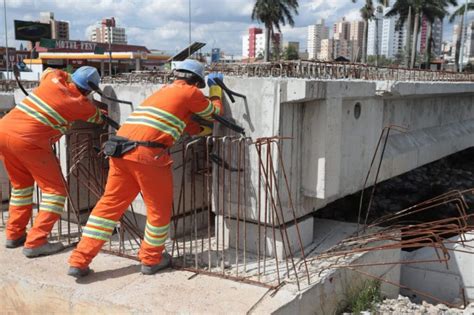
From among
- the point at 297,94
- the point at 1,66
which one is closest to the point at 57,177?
the point at 297,94

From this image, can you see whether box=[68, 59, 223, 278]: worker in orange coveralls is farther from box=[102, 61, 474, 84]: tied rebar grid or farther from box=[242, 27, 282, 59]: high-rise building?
box=[242, 27, 282, 59]: high-rise building

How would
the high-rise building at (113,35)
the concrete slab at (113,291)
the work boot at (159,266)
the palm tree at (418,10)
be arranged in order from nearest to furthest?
the concrete slab at (113,291) < the work boot at (159,266) < the palm tree at (418,10) < the high-rise building at (113,35)

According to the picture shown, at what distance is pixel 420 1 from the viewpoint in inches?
1986

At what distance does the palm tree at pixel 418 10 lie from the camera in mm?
50469

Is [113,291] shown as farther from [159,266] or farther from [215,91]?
[215,91]

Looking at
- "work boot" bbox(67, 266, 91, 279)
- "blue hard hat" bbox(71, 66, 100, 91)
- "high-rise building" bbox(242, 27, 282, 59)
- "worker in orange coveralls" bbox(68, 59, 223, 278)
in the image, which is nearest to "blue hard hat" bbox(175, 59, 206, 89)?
"worker in orange coveralls" bbox(68, 59, 223, 278)

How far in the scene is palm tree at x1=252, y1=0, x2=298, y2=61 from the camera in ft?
171

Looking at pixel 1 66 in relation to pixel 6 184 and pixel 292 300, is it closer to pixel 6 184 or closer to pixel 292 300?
pixel 6 184

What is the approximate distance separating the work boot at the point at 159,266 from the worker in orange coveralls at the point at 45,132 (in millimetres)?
1173

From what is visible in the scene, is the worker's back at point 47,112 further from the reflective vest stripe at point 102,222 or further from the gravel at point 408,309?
the gravel at point 408,309

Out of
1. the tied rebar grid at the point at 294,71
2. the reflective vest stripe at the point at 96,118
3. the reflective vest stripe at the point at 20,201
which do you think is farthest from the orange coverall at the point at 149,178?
the tied rebar grid at the point at 294,71

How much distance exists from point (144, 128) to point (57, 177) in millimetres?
1327

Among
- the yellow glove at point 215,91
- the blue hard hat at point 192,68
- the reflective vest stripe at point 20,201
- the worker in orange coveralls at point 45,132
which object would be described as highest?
the blue hard hat at point 192,68

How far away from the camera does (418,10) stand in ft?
167
